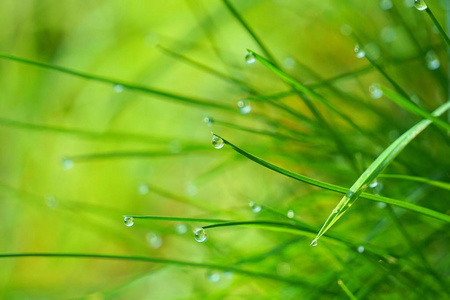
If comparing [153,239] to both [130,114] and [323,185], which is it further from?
[130,114]

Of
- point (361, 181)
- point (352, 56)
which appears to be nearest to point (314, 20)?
point (352, 56)

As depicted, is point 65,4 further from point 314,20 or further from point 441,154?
point 441,154

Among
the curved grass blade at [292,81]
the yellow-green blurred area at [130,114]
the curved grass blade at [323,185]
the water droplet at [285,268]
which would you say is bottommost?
the curved grass blade at [323,185]

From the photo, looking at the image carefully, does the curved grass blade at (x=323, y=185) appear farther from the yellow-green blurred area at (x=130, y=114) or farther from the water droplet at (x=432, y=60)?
the yellow-green blurred area at (x=130, y=114)

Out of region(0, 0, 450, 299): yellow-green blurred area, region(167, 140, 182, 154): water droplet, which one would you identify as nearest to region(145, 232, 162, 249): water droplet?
region(167, 140, 182, 154): water droplet

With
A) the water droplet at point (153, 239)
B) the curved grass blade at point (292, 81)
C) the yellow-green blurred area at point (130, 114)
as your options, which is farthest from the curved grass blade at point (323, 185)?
the yellow-green blurred area at point (130, 114)

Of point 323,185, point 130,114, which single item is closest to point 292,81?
point 323,185

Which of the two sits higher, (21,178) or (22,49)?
(22,49)

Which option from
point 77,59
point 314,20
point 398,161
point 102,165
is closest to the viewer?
point 398,161
